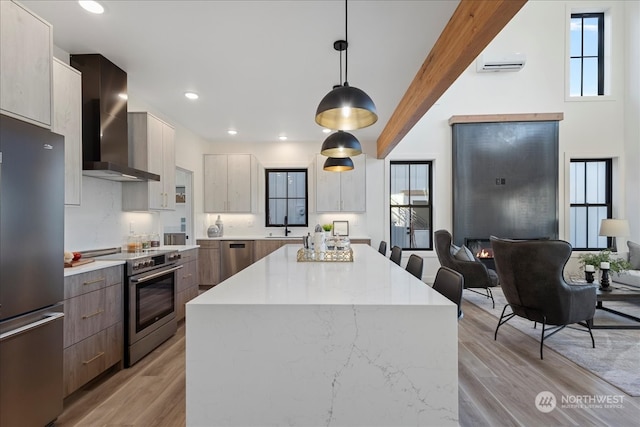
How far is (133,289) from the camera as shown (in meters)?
2.72

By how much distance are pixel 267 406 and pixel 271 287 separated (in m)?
0.55

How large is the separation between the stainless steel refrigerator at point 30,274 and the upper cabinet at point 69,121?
0.60m

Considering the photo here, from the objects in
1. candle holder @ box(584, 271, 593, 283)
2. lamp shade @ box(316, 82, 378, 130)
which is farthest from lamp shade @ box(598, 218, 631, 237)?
lamp shade @ box(316, 82, 378, 130)

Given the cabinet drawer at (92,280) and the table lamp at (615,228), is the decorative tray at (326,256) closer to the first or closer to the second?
the cabinet drawer at (92,280)

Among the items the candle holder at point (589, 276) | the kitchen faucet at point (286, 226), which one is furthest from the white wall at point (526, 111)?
the candle holder at point (589, 276)

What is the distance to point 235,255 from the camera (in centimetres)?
570

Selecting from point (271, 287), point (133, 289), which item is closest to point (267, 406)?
point (271, 287)

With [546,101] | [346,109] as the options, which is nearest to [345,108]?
[346,109]

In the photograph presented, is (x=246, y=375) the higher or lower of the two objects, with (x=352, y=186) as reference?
lower

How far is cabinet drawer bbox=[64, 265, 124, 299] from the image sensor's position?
2115 mm

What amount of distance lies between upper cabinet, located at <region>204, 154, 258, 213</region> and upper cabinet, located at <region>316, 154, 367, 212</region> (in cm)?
136

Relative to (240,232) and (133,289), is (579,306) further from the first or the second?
(240,232)

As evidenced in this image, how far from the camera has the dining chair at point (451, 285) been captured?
1.70m

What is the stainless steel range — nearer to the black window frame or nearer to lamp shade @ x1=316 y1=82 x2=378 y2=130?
lamp shade @ x1=316 y1=82 x2=378 y2=130
